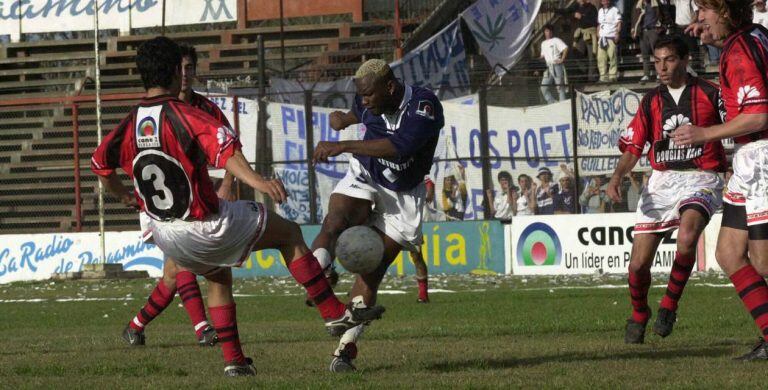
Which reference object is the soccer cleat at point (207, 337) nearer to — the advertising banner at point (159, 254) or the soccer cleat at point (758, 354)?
the soccer cleat at point (758, 354)

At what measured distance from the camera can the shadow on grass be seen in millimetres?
8406

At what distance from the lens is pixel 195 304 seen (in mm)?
10352

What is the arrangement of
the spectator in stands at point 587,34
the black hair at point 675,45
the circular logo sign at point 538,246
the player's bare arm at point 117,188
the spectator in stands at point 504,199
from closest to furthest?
the player's bare arm at point 117,188 → the black hair at point 675,45 → the circular logo sign at point 538,246 → the spectator in stands at point 504,199 → the spectator in stands at point 587,34

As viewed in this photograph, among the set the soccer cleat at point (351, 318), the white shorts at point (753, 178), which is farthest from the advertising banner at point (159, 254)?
the white shorts at point (753, 178)

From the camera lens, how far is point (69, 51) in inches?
1443

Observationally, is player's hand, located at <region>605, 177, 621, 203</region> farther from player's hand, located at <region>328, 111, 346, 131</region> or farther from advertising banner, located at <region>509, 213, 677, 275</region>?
advertising banner, located at <region>509, 213, 677, 275</region>

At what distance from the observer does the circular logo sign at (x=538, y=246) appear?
24.2 meters

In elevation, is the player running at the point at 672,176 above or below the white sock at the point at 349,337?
above

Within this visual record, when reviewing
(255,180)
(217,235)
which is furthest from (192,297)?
(255,180)

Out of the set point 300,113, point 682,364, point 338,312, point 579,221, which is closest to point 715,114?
point 682,364

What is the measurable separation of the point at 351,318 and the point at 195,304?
2572 mm

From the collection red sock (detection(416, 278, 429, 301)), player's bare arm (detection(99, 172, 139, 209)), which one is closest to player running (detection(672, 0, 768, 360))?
player's bare arm (detection(99, 172, 139, 209))

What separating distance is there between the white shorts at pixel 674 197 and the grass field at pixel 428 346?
0.91 metres

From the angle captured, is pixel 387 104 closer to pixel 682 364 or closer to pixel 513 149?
pixel 682 364
